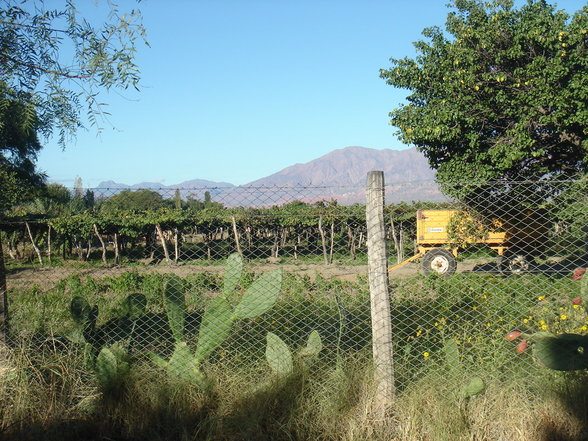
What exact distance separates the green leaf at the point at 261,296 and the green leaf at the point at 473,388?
142 centimetres

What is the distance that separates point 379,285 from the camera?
3641 mm

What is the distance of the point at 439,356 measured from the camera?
4.09 metres

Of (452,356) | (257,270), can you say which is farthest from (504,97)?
(452,356)

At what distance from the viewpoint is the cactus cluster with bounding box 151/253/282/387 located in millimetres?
3972

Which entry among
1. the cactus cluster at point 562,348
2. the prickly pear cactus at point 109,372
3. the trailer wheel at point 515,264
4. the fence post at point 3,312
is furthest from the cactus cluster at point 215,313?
the trailer wheel at point 515,264

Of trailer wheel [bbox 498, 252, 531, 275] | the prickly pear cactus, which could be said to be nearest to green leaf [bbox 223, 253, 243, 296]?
the prickly pear cactus

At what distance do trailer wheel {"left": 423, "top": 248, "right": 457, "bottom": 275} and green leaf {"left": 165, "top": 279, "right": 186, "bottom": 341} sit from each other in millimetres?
9623

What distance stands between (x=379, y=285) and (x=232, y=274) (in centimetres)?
115

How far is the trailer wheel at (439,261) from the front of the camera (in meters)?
13.0

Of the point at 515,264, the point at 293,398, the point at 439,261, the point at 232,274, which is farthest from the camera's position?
the point at 439,261

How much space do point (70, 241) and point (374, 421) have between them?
20353 millimetres

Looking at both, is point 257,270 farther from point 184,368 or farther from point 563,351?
point 563,351

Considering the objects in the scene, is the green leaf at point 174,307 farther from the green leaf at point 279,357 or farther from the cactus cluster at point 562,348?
the cactus cluster at point 562,348

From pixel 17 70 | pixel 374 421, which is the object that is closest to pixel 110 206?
pixel 17 70
